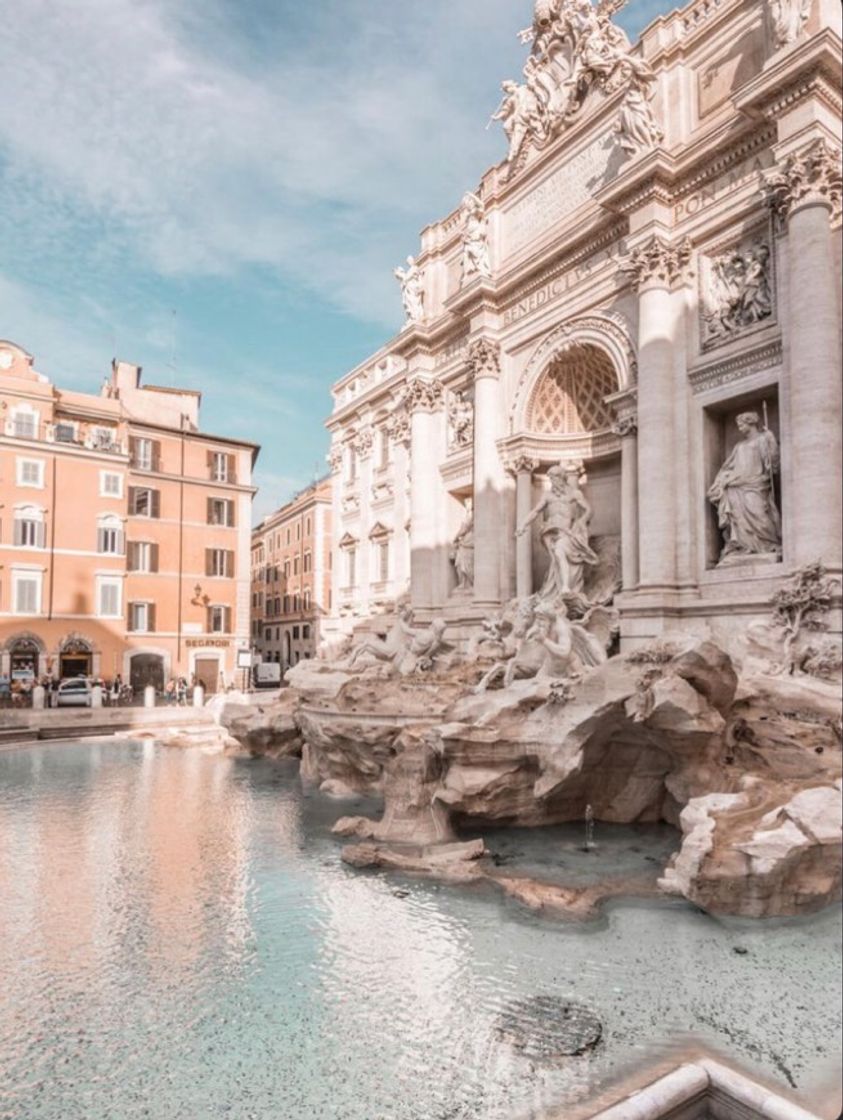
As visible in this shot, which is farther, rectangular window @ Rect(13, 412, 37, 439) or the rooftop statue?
rectangular window @ Rect(13, 412, 37, 439)

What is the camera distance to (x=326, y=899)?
7.18 m

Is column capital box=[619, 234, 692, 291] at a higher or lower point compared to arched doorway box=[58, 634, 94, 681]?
higher

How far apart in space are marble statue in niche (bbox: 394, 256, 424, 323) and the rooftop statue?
4.33 m

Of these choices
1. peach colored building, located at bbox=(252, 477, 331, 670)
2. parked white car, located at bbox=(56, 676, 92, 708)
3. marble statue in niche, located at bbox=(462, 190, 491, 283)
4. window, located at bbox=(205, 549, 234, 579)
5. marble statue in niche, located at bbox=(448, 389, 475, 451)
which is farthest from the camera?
peach colored building, located at bbox=(252, 477, 331, 670)

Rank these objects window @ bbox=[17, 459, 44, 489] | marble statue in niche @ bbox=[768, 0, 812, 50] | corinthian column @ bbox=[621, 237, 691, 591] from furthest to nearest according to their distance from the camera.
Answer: window @ bbox=[17, 459, 44, 489] → corinthian column @ bbox=[621, 237, 691, 591] → marble statue in niche @ bbox=[768, 0, 812, 50]

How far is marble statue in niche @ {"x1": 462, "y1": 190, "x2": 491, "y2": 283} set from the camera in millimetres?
17359

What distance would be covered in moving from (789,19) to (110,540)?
24652 millimetres

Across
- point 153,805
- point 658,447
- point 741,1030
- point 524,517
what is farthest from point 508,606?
point 741,1030

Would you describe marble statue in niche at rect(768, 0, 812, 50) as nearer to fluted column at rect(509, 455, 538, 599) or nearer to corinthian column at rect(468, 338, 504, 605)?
corinthian column at rect(468, 338, 504, 605)

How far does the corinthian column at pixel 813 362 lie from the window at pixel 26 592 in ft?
77.9

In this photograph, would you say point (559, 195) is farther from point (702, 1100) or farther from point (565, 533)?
point (702, 1100)

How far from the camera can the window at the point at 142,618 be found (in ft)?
88.9

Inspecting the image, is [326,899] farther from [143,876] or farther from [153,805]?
[153,805]

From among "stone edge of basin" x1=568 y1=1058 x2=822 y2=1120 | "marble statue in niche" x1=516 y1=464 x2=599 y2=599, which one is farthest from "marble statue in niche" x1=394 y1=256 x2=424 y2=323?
"stone edge of basin" x1=568 y1=1058 x2=822 y2=1120
